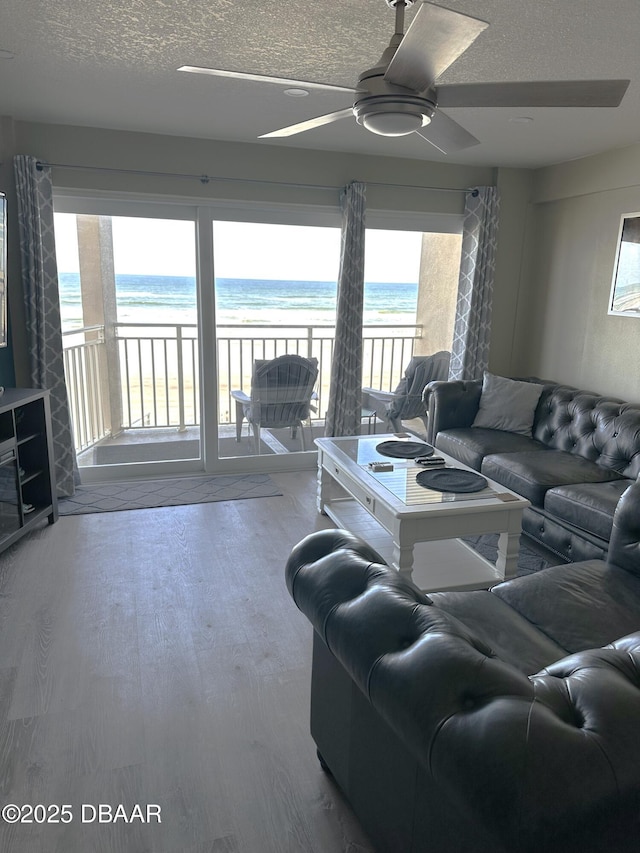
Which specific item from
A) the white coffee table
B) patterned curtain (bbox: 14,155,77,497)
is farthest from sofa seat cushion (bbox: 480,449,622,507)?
patterned curtain (bbox: 14,155,77,497)

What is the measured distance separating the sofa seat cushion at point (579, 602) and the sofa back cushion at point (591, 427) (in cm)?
150

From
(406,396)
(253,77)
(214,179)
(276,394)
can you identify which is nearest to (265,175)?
(214,179)

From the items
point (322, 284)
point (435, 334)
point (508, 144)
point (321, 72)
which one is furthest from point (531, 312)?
point (321, 72)

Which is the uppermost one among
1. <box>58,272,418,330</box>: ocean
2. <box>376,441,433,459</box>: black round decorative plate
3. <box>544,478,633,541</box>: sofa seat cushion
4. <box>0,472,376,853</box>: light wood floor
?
<box>58,272,418,330</box>: ocean

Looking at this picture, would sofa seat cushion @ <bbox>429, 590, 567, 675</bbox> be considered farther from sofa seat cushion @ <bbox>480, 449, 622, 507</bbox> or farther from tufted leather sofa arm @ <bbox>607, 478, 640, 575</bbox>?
sofa seat cushion @ <bbox>480, 449, 622, 507</bbox>

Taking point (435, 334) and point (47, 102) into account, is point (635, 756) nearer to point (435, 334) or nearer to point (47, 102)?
point (47, 102)

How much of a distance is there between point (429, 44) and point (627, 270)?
3.32 metres

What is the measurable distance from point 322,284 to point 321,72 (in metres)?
2.05

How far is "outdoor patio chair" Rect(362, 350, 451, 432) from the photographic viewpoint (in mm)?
5109

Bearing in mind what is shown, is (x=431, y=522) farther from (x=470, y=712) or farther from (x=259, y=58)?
(x=259, y=58)

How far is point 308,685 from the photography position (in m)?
2.26

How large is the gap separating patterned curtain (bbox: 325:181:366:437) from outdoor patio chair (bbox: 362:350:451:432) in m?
0.32

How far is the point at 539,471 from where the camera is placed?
3.47m

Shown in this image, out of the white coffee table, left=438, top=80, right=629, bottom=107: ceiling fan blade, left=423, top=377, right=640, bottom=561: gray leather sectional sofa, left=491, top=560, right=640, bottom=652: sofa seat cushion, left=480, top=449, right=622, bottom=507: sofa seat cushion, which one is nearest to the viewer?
left=438, top=80, right=629, bottom=107: ceiling fan blade
